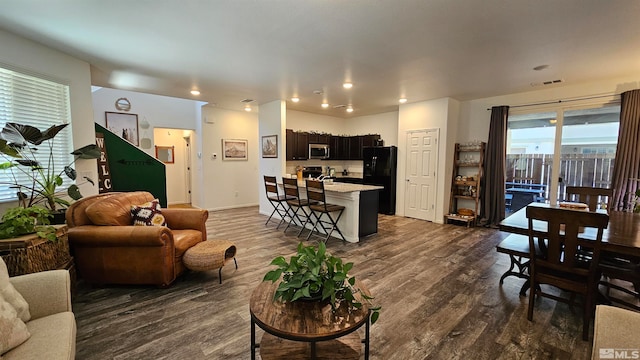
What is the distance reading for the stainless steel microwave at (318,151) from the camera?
6.76m

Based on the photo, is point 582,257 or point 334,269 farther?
point 582,257

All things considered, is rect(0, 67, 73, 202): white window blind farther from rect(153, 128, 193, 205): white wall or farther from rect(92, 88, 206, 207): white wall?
rect(153, 128, 193, 205): white wall

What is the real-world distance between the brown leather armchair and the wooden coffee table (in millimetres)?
1459

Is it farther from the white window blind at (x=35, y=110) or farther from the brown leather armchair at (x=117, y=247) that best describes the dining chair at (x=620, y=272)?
the white window blind at (x=35, y=110)

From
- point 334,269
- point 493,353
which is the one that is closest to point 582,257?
point 493,353

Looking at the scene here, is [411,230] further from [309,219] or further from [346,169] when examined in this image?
[346,169]

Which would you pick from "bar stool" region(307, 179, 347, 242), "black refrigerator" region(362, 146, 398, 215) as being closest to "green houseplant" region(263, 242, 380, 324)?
"bar stool" region(307, 179, 347, 242)

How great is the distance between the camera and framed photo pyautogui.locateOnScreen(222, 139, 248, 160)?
6.88m

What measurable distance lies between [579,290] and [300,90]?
4.27m

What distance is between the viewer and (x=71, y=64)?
324 centimetres

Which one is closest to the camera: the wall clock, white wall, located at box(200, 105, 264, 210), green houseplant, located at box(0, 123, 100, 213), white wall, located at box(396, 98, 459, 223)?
green houseplant, located at box(0, 123, 100, 213)

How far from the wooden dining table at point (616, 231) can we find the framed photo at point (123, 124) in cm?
723

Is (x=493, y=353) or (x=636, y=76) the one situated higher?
(x=636, y=76)

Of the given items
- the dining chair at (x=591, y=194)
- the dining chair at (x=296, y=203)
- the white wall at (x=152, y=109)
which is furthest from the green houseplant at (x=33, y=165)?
the dining chair at (x=591, y=194)
